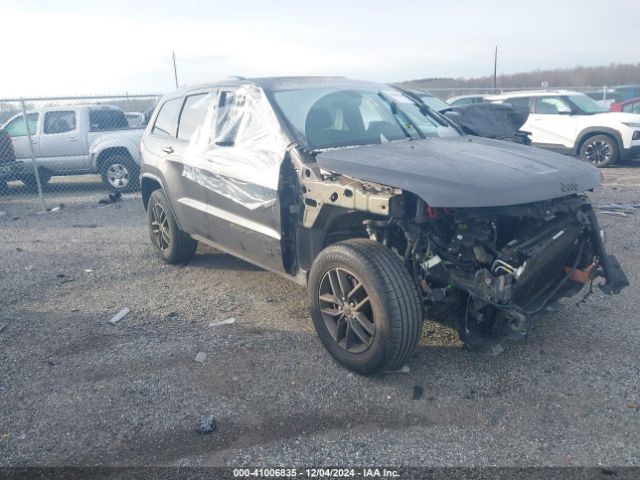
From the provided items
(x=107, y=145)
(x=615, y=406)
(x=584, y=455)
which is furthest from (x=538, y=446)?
(x=107, y=145)

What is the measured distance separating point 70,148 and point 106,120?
3.12 feet

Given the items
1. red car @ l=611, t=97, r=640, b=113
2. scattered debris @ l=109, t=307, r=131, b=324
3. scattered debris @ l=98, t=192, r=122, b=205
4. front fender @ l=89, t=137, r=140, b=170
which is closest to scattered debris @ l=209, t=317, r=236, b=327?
scattered debris @ l=109, t=307, r=131, b=324

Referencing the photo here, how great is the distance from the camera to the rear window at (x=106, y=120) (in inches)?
440

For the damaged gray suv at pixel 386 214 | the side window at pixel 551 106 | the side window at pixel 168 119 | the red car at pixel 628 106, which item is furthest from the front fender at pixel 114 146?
the red car at pixel 628 106

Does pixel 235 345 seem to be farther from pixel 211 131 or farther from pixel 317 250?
pixel 211 131

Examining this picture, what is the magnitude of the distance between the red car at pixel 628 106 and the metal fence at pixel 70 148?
40.6ft

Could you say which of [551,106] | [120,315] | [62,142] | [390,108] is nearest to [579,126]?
[551,106]

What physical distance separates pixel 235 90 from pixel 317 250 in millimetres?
1688

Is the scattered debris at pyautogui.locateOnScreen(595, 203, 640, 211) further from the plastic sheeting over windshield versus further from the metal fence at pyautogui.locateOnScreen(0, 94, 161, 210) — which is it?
the metal fence at pyautogui.locateOnScreen(0, 94, 161, 210)

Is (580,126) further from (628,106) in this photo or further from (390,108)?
(390,108)

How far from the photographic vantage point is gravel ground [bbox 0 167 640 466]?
108 inches

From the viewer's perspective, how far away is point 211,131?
469 cm

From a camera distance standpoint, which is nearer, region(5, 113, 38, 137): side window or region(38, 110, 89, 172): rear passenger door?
region(38, 110, 89, 172): rear passenger door

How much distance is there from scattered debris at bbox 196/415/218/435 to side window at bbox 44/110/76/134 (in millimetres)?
9864
